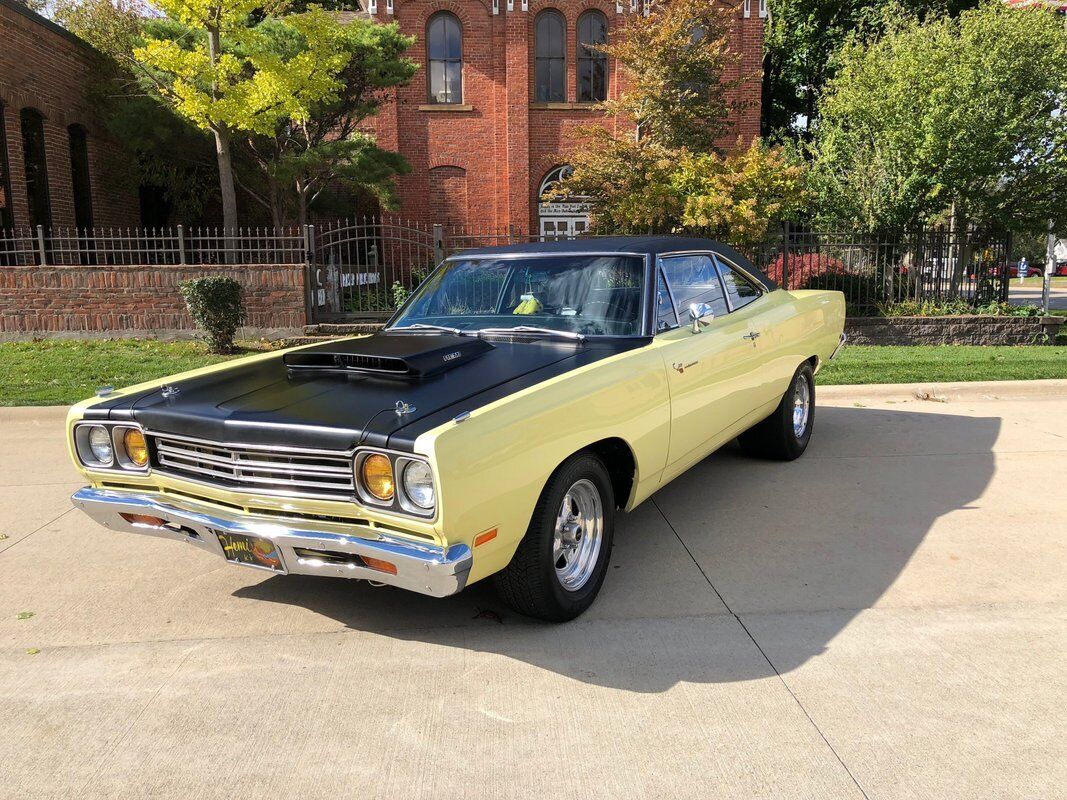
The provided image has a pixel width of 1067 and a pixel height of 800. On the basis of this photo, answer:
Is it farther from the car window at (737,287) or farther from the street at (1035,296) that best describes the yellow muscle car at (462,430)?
the street at (1035,296)

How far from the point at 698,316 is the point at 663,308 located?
23 centimetres

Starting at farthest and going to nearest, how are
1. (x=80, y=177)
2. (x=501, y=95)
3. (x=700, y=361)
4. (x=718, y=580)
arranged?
(x=501, y=95), (x=80, y=177), (x=700, y=361), (x=718, y=580)

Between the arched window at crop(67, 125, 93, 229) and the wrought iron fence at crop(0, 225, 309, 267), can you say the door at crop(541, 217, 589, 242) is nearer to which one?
the wrought iron fence at crop(0, 225, 309, 267)

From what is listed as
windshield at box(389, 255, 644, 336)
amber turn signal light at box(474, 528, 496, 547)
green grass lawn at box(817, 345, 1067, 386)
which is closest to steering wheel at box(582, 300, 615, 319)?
windshield at box(389, 255, 644, 336)

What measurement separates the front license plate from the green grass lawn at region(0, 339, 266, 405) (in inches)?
243

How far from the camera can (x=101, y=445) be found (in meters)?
3.76

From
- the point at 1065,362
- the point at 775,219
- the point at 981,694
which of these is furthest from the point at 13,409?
the point at 1065,362

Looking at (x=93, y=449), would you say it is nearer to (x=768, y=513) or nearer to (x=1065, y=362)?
(x=768, y=513)

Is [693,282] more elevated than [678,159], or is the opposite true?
[678,159]

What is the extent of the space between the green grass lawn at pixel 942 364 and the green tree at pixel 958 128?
2.94 m

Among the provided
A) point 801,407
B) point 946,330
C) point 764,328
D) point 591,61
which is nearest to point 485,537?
point 764,328

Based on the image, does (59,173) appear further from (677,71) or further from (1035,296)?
(1035,296)

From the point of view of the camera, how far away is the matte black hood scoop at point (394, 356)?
3730 mm

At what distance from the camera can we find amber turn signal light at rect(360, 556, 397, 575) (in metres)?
3.04
